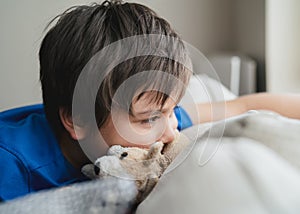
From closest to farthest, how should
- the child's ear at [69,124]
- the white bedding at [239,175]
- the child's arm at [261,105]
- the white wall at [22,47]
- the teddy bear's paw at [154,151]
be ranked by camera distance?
the white bedding at [239,175]
the teddy bear's paw at [154,151]
the child's ear at [69,124]
the child's arm at [261,105]
the white wall at [22,47]

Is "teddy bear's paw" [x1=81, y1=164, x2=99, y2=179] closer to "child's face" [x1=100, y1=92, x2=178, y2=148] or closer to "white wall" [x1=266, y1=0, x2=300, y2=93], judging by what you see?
"child's face" [x1=100, y1=92, x2=178, y2=148]

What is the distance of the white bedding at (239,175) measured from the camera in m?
0.30

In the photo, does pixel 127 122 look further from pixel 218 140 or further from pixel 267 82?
pixel 267 82

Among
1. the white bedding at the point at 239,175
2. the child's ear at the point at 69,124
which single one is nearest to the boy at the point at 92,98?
the child's ear at the point at 69,124

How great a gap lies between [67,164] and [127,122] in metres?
0.13

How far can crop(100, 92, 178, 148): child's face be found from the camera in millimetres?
487

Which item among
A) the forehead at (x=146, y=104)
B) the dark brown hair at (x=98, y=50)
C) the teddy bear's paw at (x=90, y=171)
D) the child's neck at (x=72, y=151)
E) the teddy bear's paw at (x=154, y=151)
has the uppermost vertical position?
the dark brown hair at (x=98, y=50)

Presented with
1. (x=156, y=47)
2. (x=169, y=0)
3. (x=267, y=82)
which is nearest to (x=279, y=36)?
(x=267, y=82)

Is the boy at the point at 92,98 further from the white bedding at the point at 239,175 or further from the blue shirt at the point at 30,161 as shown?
the white bedding at the point at 239,175

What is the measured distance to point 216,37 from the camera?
1299 millimetres

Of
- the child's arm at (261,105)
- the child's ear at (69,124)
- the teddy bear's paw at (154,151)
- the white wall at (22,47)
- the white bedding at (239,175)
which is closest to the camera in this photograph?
the white bedding at (239,175)

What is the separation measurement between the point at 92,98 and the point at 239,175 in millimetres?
242

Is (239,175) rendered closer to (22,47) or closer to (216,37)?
(22,47)

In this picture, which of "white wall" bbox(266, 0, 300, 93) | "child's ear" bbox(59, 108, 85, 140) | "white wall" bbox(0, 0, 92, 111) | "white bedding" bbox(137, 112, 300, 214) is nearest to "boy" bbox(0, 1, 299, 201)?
"child's ear" bbox(59, 108, 85, 140)
